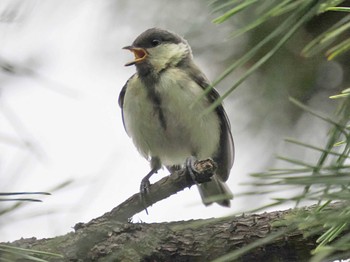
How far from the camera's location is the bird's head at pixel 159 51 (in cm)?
277

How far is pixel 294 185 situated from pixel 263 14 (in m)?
0.20

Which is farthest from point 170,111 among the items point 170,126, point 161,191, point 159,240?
point 159,240

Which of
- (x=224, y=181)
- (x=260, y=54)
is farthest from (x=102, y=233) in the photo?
(x=224, y=181)

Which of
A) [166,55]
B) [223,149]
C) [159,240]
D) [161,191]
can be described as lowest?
[159,240]

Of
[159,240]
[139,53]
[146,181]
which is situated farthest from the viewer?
[139,53]

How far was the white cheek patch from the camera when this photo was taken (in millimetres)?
2812

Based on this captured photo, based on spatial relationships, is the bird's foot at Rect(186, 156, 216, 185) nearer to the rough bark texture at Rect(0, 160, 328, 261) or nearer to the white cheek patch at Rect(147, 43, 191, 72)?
the rough bark texture at Rect(0, 160, 328, 261)

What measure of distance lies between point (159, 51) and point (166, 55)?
3 cm

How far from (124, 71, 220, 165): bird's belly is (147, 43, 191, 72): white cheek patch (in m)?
0.20

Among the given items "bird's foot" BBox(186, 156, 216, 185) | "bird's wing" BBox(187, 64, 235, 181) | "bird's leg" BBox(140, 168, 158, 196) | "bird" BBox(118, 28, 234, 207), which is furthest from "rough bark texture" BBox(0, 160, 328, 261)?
"bird's wing" BBox(187, 64, 235, 181)

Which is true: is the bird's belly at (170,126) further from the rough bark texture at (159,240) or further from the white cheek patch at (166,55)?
the rough bark texture at (159,240)

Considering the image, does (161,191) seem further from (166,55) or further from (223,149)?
(166,55)

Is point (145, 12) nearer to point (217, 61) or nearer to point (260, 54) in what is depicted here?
point (217, 61)

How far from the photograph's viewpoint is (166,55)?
2908mm
